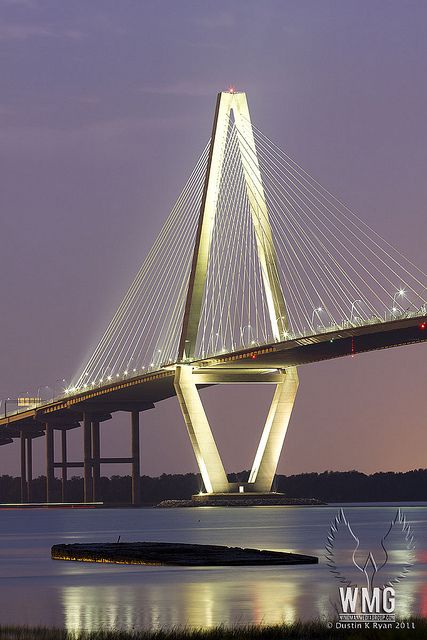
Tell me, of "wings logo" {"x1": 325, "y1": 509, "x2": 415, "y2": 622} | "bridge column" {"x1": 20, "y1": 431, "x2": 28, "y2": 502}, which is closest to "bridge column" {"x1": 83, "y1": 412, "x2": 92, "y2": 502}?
"bridge column" {"x1": 20, "y1": 431, "x2": 28, "y2": 502}

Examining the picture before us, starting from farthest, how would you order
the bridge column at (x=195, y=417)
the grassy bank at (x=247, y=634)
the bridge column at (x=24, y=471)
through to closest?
the bridge column at (x=24, y=471) → the bridge column at (x=195, y=417) → the grassy bank at (x=247, y=634)

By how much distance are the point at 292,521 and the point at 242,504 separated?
12.3 metres

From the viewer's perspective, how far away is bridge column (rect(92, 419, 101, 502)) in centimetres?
12100

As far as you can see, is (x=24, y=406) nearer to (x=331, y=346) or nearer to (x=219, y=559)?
(x=331, y=346)

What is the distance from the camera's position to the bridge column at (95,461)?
12100 centimetres

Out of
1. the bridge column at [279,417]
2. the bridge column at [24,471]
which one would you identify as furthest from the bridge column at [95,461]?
the bridge column at [279,417]

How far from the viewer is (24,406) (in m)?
128

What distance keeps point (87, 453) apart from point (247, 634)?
103 m

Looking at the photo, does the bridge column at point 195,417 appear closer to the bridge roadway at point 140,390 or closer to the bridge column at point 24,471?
the bridge roadway at point 140,390

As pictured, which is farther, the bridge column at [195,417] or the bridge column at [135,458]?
the bridge column at [135,458]

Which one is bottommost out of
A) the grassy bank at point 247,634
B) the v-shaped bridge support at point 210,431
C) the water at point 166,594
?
the grassy bank at point 247,634

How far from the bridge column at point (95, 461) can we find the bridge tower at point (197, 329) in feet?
122

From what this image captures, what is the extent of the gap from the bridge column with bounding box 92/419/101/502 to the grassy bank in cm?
9862

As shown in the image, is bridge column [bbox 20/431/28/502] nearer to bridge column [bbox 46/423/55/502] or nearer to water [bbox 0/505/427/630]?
bridge column [bbox 46/423/55/502]
